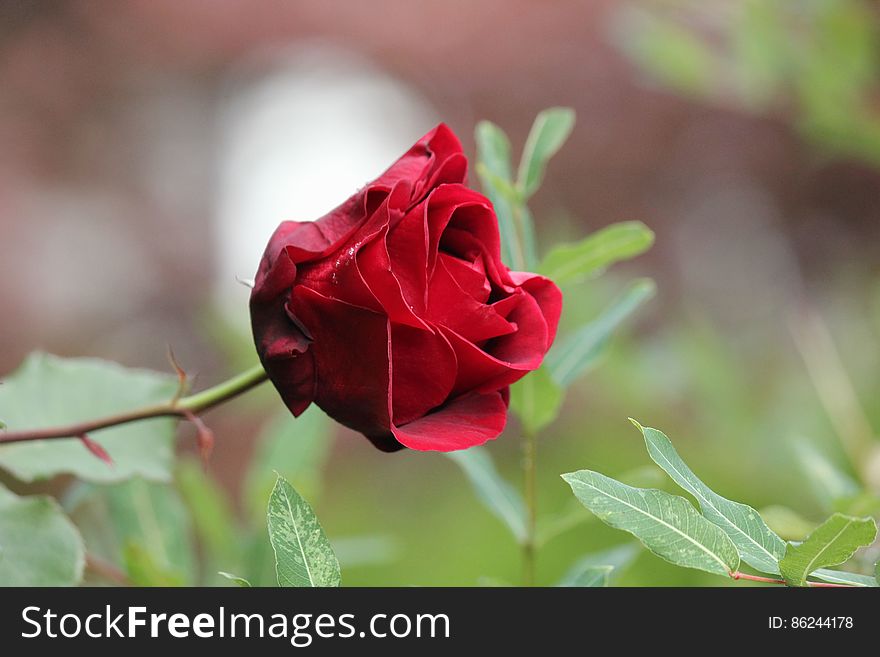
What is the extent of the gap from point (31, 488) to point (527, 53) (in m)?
1.75

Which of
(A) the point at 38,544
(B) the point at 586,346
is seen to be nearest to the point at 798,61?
(B) the point at 586,346

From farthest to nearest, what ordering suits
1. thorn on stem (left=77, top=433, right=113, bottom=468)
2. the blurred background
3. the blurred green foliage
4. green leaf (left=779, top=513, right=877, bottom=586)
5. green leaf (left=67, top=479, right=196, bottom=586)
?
1. the blurred background
2. the blurred green foliage
3. green leaf (left=67, top=479, right=196, bottom=586)
4. thorn on stem (left=77, top=433, right=113, bottom=468)
5. green leaf (left=779, top=513, right=877, bottom=586)

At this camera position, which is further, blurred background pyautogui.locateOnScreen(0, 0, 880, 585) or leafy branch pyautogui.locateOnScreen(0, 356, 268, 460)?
blurred background pyautogui.locateOnScreen(0, 0, 880, 585)

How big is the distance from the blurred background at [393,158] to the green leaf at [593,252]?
1.95ft

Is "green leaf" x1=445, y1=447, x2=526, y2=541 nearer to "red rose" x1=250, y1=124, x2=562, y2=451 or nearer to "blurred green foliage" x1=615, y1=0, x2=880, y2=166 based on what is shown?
"red rose" x1=250, y1=124, x2=562, y2=451

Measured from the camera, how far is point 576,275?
42cm


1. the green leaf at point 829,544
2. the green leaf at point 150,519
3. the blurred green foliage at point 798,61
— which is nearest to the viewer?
the green leaf at point 829,544

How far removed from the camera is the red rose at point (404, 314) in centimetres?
31

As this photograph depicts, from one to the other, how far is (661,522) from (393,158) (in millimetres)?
2100

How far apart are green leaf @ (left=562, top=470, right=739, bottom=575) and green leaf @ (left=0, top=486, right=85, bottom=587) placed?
26cm

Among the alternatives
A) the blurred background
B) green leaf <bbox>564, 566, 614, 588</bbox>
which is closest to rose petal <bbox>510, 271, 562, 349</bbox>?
green leaf <bbox>564, 566, 614, 588</bbox>

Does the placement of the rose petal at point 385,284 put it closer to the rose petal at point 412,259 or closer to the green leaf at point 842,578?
the rose petal at point 412,259

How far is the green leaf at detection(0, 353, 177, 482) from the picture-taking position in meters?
0.46

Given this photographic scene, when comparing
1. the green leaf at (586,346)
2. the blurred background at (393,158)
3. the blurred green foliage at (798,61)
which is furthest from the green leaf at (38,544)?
the blurred green foliage at (798,61)
